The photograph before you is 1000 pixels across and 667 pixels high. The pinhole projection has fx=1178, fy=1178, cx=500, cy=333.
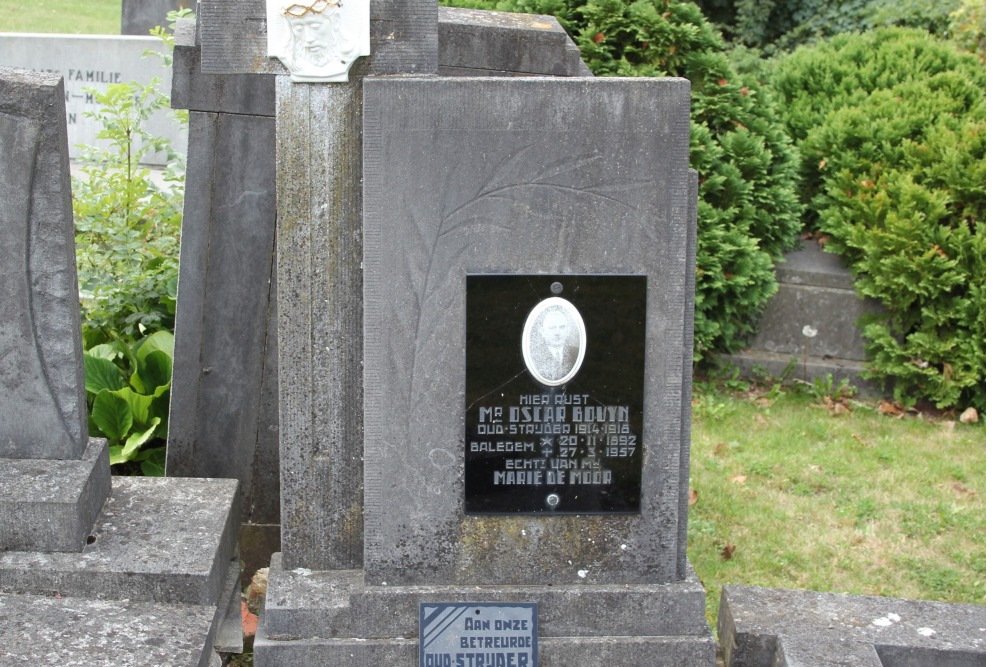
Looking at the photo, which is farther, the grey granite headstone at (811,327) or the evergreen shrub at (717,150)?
the grey granite headstone at (811,327)

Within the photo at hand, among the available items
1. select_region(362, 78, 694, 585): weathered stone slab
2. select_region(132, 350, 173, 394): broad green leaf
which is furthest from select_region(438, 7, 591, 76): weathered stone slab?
select_region(132, 350, 173, 394): broad green leaf

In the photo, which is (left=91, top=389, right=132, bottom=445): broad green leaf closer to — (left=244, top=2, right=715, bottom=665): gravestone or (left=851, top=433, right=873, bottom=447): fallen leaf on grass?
(left=244, top=2, right=715, bottom=665): gravestone

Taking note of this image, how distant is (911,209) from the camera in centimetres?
640

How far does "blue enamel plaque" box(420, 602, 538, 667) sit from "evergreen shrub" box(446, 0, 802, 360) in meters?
3.24

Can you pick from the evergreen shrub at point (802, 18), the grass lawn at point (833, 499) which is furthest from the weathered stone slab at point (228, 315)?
the evergreen shrub at point (802, 18)

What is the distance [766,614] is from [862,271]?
3322mm

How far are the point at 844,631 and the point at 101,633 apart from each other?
2.13 meters

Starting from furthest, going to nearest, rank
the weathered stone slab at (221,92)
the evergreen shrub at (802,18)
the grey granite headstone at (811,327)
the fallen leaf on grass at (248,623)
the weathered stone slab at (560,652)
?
1. the evergreen shrub at (802,18)
2. the grey granite headstone at (811,327)
3. the weathered stone slab at (221,92)
4. the fallen leaf on grass at (248,623)
5. the weathered stone slab at (560,652)

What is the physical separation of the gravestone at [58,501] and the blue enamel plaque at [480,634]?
2.08 ft

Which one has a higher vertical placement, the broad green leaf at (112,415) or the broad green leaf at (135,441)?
the broad green leaf at (112,415)

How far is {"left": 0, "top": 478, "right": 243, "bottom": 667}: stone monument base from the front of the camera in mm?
3113

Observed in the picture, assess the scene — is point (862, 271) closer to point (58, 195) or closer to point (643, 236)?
point (643, 236)

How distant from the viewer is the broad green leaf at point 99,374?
4.71m

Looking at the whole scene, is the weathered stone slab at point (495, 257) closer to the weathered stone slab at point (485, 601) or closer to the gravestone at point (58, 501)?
the weathered stone slab at point (485, 601)
